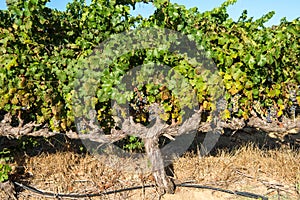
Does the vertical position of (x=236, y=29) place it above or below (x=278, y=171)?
above

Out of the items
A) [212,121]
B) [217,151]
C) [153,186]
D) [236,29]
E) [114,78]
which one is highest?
[236,29]

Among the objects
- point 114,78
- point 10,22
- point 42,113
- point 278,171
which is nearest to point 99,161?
point 42,113

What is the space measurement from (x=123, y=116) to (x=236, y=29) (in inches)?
63.0

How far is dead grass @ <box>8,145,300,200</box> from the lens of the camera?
12.8ft

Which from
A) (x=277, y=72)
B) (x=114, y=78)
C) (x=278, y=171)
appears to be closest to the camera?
(x=114, y=78)

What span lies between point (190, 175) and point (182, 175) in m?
0.10

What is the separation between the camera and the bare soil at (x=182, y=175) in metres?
3.91

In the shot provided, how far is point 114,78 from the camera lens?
3.29 metres

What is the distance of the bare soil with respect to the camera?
3.91m

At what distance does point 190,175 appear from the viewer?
4.18 meters

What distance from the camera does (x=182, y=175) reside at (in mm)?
4184

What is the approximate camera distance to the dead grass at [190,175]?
391 cm

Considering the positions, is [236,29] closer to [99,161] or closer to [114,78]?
[114,78]

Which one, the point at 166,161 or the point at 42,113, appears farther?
the point at 166,161
